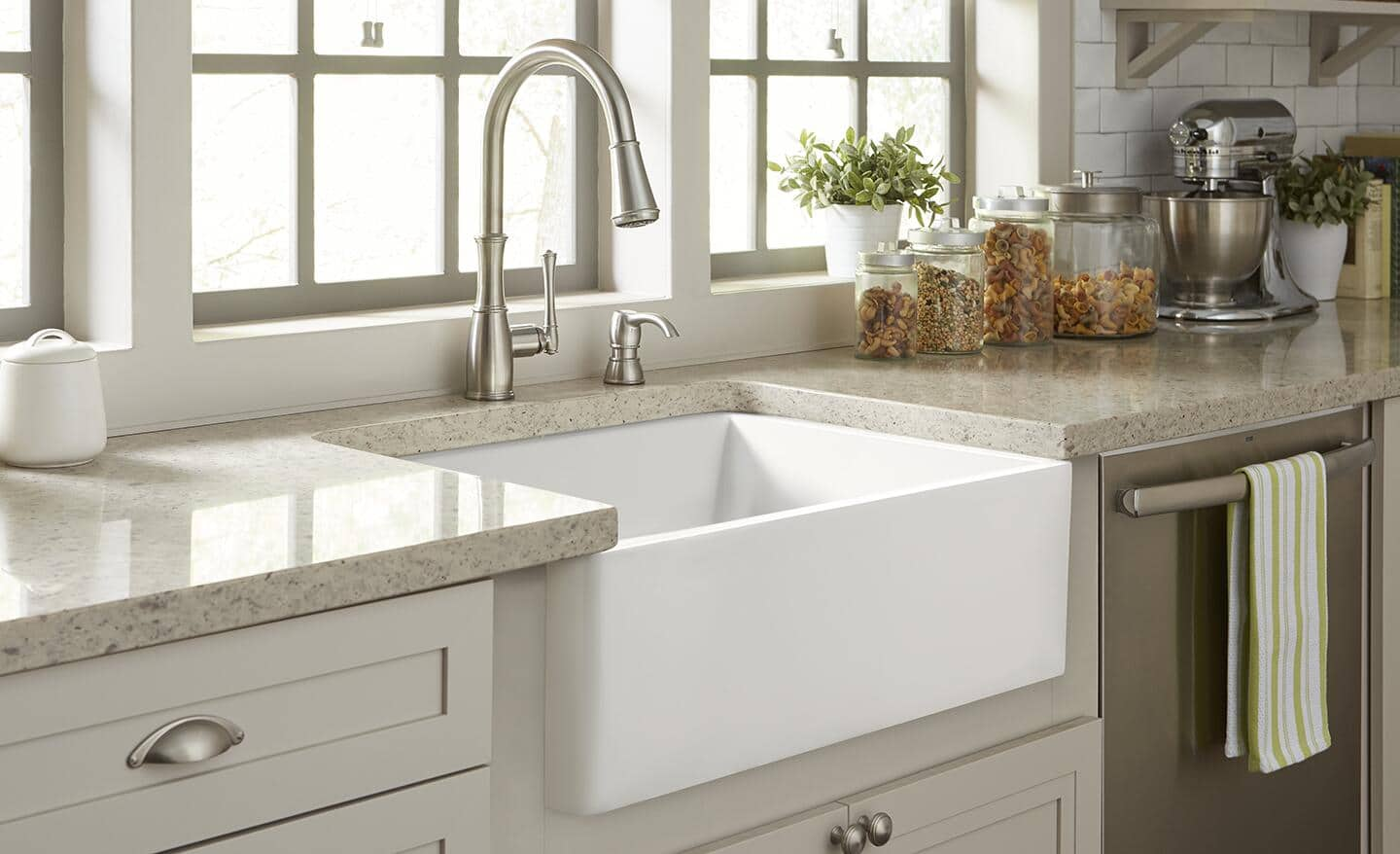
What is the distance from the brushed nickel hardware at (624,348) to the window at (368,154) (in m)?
0.29

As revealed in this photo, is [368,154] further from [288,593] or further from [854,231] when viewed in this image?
[288,593]

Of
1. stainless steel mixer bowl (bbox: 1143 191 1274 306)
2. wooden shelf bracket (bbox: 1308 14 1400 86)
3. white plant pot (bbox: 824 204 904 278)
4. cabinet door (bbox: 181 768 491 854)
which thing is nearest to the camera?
cabinet door (bbox: 181 768 491 854)

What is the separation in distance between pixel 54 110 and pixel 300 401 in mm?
471

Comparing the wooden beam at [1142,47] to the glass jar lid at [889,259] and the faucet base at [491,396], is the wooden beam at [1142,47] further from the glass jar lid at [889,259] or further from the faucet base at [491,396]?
the faucet base at [491,396]

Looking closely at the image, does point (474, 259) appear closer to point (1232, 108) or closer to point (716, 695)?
point (716, 695)

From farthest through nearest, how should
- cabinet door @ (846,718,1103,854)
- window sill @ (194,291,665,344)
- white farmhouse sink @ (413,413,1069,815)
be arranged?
window sill @ (194,291,665,344)
cabinet door @ (846,718,1103,854)
white farmhouse sink @ (413,413,1069,815)

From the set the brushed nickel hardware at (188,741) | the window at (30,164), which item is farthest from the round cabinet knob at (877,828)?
the window at (30,164)

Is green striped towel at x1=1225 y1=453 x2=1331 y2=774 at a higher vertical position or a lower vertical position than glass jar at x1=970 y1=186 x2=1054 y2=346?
lower

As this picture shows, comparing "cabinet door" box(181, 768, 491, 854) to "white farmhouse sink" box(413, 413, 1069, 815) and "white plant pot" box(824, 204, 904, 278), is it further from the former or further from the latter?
"white plant pot" box(824, 204, 904, 278)

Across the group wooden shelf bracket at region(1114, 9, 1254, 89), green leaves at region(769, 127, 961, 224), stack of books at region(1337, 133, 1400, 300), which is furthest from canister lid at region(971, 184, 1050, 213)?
stack of books at region(1337, 133, 1400, 300)

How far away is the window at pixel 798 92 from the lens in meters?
2.79

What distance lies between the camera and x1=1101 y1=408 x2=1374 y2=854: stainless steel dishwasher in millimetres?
2053

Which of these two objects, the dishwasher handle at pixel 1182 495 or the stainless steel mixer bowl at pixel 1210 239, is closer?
the dishwasher handle at pixel 1182 495

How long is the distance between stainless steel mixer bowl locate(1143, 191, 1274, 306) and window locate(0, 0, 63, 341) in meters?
1.91
